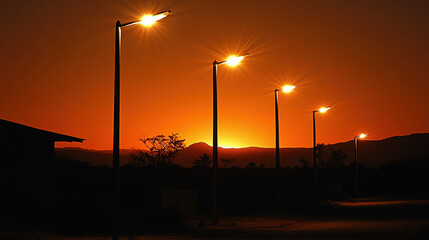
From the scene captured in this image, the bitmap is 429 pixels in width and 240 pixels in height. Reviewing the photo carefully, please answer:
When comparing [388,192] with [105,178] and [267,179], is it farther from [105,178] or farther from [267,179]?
[105,178]

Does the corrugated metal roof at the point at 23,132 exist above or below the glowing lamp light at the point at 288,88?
below

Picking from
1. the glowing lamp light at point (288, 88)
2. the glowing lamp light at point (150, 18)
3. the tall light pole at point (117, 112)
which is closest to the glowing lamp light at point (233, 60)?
the tall light pole at point (117, 112)

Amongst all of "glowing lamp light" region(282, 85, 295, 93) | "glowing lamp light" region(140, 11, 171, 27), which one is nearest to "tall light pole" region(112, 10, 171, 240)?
"glowing lamp light" region(140, 11, 171, 27)

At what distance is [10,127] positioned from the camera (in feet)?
93.1

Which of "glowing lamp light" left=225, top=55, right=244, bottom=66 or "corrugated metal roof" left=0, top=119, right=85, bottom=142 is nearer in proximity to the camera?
"glowing lamp light" left=225, top=55, right=244, bottom=66

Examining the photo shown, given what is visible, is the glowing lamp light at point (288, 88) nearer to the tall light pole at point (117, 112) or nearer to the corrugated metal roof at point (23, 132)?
the corrugated metal roof at point (23, 132)

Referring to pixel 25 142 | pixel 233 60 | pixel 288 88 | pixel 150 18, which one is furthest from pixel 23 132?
pixel 288 88

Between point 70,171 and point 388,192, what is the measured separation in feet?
212

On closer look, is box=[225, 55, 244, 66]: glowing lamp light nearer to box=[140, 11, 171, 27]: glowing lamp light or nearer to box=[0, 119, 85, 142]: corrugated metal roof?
box=[140, 11, 171, 27]: glowing lamp light

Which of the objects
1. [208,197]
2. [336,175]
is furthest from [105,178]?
[336,175]

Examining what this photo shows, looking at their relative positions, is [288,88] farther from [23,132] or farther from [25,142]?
[23,132]

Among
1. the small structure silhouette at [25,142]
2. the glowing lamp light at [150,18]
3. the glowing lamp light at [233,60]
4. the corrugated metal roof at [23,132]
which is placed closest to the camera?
the glowing lamp light at [150,18]

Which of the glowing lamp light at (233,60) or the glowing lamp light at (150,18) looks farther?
the glowing lamp light at (233,60)

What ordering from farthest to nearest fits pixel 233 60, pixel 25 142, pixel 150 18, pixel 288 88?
pixel 288 88
pixel 25 142
pixel 233 60
pixel 150 18
